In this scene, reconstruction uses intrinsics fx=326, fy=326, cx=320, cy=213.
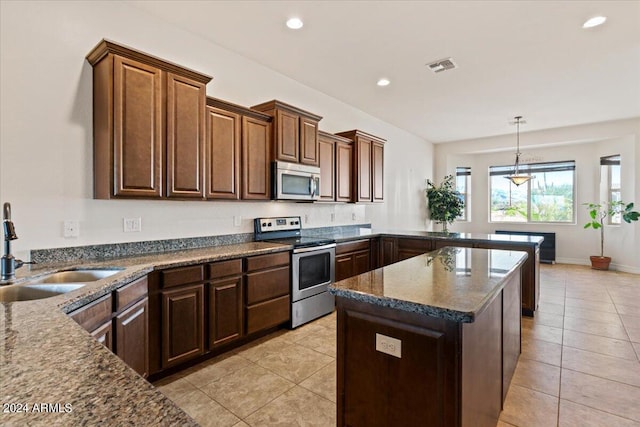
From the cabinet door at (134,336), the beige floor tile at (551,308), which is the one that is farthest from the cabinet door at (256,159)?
the beige floor tile at (551,308)

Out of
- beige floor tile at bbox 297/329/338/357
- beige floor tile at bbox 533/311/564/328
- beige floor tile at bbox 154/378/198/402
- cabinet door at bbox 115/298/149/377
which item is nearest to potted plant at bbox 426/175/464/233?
beige floor tile at bbox 533/311/564/328

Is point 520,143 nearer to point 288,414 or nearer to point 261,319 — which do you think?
point 261,319

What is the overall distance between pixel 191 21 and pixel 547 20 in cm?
318

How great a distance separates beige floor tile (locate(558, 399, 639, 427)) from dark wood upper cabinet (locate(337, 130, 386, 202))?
3.25 metres

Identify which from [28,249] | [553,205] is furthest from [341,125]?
[553,205]

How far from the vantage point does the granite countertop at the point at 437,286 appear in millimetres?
1275

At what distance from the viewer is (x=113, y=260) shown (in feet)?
7.84

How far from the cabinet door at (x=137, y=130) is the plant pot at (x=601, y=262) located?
788cm

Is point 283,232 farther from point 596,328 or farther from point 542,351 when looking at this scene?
point 596,328

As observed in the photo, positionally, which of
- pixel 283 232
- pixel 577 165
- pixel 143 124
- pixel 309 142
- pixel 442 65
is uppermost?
pixel 442 65

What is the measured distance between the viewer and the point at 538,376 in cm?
247

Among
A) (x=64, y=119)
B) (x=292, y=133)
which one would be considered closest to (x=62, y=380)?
(x=64, y=119)

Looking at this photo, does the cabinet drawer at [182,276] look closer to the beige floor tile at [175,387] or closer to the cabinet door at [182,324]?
the cabinet door at [182,324]

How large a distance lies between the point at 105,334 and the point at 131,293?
0.95 ft
